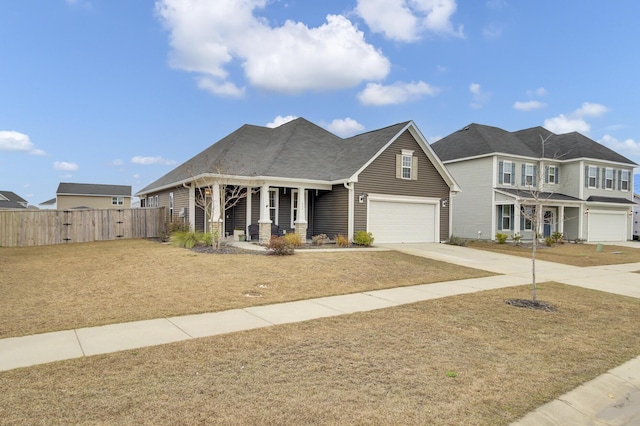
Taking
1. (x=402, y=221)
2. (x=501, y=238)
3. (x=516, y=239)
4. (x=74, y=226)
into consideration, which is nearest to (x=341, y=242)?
(x=402, y=221)

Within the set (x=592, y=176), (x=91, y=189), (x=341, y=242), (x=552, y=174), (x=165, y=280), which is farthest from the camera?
(x=91, y=189)

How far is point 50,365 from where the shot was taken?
4.67 metres

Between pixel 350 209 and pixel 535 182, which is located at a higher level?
pixel 535 182

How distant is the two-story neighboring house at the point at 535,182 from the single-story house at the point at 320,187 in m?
6.01

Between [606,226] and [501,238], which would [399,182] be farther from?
[606,226]

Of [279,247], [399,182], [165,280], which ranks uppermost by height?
[399,182]

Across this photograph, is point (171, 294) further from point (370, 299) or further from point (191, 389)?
point (191, 389)

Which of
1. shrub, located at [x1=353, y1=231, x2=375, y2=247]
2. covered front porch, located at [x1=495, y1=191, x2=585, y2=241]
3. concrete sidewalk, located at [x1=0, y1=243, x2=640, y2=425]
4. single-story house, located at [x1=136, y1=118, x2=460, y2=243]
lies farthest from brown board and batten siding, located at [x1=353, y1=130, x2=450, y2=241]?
concrete sidewalk, located at [x1=0, y1=243, x2=640, y2=425]

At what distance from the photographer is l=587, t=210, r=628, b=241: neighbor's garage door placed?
29578 mm

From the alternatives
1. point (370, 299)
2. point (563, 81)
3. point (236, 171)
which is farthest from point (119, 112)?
Result: point (563, 81)

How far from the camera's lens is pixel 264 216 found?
18.2 metres

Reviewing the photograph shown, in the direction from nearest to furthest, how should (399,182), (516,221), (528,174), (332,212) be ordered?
(332,212), (399,182), (516,221), (528,174)

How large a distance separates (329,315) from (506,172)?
23.8 metres

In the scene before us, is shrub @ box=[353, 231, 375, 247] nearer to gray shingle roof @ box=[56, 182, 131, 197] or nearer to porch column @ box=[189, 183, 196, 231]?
porch column @ box=[189, 183, 196, 231]
